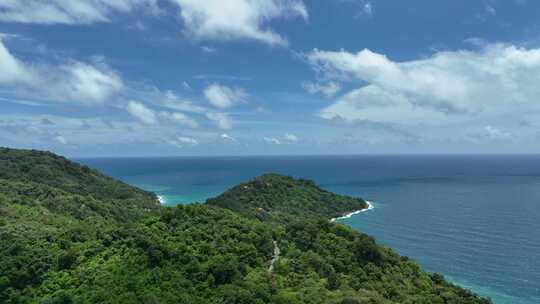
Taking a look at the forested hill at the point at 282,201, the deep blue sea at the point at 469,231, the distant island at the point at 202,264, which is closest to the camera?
the distant island at the point at 202,264

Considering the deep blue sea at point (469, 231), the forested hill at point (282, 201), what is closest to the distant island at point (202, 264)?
the deep blue sea at point (469, 231)

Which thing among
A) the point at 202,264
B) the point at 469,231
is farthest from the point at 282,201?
the point at 202,264

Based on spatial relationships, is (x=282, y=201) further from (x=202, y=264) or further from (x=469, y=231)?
(x=202, y=264)

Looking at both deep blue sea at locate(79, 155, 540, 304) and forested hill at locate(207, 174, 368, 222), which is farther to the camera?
forested hill at locate(207, 174, 368, 222)

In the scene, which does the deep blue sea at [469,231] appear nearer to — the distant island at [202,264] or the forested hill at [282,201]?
the forested hill at [282,201]

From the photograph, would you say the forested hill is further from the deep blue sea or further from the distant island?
the distant island

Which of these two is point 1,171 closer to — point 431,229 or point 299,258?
point 299,258

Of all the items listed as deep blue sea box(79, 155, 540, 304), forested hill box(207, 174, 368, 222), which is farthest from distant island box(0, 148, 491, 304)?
forested hill box(207, 174, 368, 222)

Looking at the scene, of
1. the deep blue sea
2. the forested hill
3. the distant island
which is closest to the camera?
the distant island

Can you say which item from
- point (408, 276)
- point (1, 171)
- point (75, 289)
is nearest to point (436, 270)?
point (408, 276)
